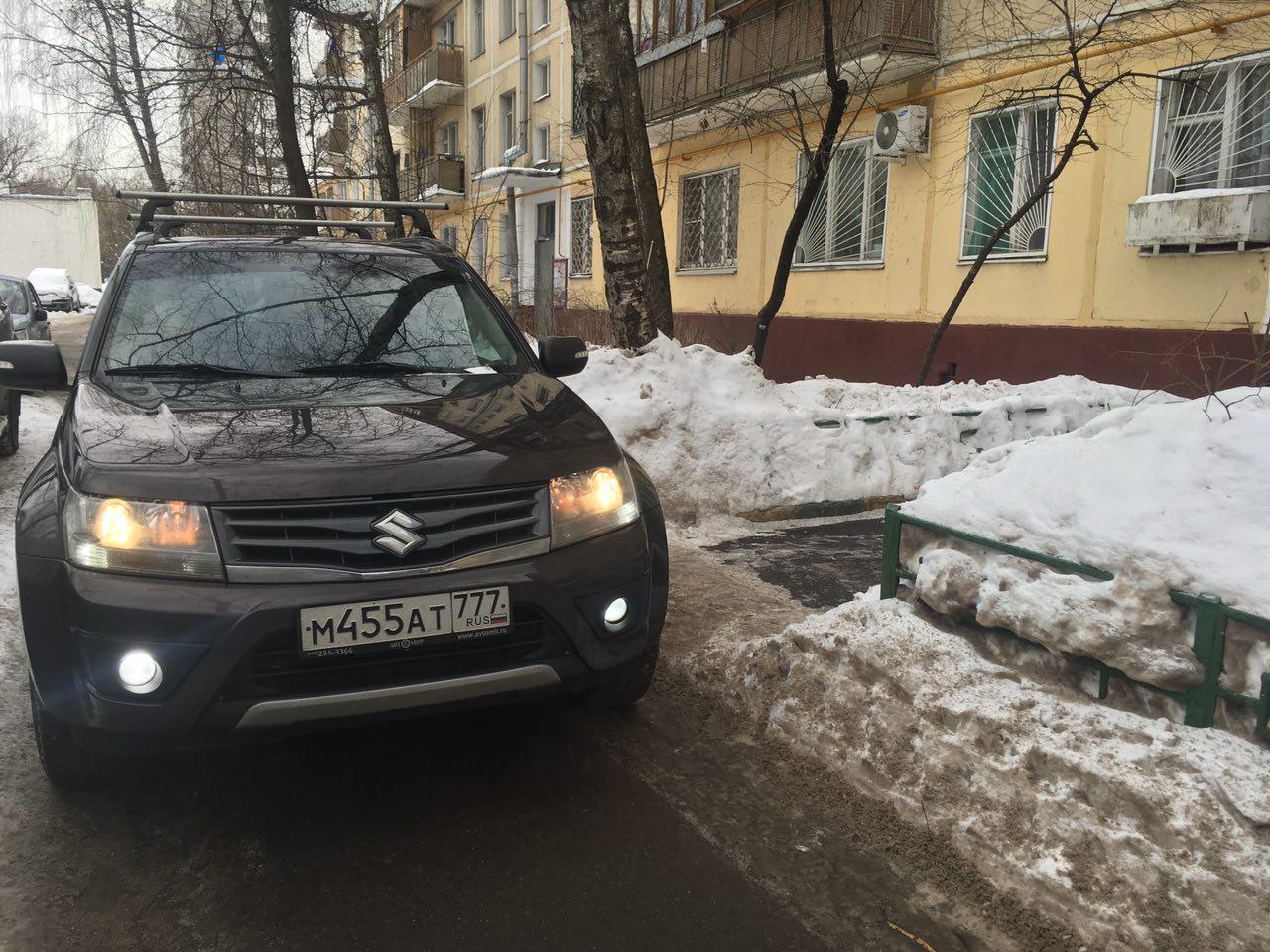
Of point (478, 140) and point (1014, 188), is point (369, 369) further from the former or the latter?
point (478, 140)

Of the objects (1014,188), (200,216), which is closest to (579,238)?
(1014,188)

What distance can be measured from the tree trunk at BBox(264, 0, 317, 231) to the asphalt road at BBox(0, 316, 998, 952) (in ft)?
46.5

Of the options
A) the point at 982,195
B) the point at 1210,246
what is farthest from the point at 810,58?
the point at 1210,246

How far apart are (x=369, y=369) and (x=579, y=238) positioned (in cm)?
2119

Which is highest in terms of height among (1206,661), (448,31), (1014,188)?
(448,31)

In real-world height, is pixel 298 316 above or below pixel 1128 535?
above

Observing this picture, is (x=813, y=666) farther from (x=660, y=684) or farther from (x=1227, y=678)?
(x=1227, y=678)

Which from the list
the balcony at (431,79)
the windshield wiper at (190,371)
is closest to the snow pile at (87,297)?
the balcony at (431,79)

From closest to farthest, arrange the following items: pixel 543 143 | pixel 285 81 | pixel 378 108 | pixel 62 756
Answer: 1. pixel 62 756
2. pixel 285 81
3. pixel 378 108
4. pixel 543 143

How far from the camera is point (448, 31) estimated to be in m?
32.2

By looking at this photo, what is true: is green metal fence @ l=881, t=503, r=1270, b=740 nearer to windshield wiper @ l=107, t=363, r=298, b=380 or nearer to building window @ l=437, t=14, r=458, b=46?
windshield wiper @ l=107, t=363, r=298, b=380

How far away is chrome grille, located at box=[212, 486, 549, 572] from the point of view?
2.55 m

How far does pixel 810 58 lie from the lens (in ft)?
45.4

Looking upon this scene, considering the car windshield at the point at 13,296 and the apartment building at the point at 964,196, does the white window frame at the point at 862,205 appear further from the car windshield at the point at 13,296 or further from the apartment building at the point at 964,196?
the car windshield at the point at 13,296
